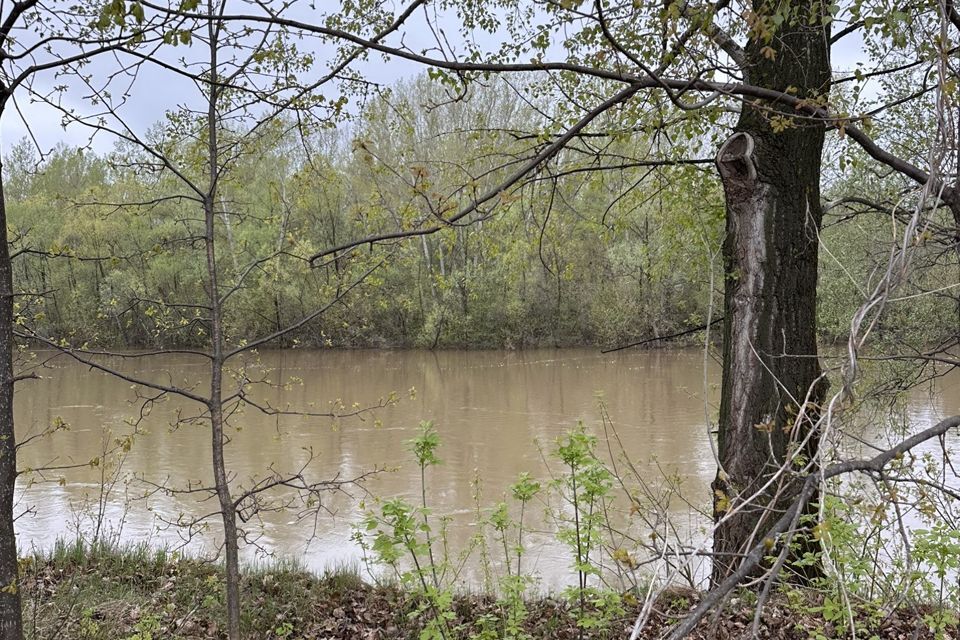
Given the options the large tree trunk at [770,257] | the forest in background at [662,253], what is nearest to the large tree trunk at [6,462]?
the forest in background at [662,253]

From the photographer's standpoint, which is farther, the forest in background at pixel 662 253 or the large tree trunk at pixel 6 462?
the large tree trunk at pixel 6 462

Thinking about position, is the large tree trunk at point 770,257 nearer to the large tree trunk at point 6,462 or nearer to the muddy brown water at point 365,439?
the muddy brown water at point 365,439

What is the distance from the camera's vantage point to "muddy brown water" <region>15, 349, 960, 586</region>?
8.13m

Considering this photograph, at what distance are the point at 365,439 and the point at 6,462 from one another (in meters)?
10.6

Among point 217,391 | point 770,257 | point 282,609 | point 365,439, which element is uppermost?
point 770,257

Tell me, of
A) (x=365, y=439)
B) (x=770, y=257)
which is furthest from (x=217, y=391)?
(x=365, y=439)

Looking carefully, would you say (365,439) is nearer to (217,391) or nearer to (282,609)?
(282,609)

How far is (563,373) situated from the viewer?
80.8 ft

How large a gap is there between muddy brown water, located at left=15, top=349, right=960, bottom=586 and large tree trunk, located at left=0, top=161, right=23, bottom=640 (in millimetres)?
370

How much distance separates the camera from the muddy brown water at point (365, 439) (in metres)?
8.13

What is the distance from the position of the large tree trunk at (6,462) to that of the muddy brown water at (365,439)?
0.37 m

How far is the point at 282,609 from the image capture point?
5.23m

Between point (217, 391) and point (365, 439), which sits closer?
point (217, 391)

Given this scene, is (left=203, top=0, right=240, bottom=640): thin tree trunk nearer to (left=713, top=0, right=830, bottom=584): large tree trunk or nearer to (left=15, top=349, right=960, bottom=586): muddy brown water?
(left=15, top=349, right=960, bottom=586): muddy brown water
